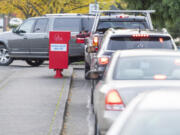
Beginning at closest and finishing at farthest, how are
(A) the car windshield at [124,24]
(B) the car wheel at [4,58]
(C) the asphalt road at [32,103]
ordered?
(C) the asphalt road at [32,103] → (A) the car windshield at [124,24] → (B) the car wheel at [4,58]

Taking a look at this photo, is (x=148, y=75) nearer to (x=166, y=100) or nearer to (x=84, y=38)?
(x=166, y=100)

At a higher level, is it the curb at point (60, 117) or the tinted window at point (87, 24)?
the curb at point (60, 117)

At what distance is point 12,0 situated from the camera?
37188mm

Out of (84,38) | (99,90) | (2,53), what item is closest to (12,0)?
(2,53)

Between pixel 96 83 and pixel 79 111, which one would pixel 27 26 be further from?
pixel 79 111

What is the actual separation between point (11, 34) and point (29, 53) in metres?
1.39

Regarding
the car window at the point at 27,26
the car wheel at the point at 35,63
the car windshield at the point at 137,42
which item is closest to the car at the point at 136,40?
the car windshield at the point at 137,42

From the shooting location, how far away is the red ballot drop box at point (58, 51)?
58.6ft

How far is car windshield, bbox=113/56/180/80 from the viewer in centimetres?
763

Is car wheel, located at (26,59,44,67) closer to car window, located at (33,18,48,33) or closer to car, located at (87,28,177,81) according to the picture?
car window, located at (33,18,48,33)

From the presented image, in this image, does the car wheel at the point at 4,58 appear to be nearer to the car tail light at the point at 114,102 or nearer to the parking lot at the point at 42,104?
the parking lot at the point at 42,104

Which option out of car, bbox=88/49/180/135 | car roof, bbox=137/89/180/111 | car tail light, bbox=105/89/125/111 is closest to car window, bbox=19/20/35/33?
car, bbox=88/49/180/135

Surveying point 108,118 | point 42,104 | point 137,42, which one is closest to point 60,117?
point 42,104

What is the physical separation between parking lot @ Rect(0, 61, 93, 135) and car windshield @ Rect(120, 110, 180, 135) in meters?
5.19
